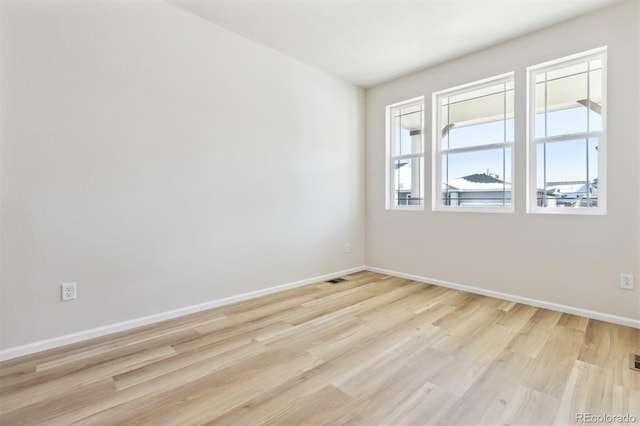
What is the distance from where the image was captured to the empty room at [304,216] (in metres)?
1.72

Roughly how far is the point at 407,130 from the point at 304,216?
6.26 feet

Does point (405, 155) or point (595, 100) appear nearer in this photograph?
point (595, 100)

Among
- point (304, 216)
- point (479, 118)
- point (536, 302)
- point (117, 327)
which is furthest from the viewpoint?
point (304, 216)

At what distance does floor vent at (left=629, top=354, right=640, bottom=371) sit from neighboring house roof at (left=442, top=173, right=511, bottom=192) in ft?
5.66

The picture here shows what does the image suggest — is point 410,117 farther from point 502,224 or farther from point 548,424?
point 548,424

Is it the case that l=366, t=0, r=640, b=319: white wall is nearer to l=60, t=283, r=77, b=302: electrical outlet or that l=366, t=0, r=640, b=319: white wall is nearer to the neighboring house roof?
the neighboring house roof

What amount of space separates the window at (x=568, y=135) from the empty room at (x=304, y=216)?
0.06ft

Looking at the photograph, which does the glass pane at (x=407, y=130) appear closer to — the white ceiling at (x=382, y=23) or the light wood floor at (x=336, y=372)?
the white ceiling at (x=382, y=23)

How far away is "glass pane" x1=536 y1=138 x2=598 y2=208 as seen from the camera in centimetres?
275

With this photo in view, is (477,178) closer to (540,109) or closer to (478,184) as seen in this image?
(478,184)

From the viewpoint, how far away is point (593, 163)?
274cm

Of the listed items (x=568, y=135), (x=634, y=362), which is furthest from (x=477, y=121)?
(x=634, y=362)

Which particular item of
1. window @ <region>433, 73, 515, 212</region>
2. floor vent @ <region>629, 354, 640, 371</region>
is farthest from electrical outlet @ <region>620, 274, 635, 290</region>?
window @ <region>433, 73, 515, 212</region>

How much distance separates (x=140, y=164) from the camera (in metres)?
2.50
